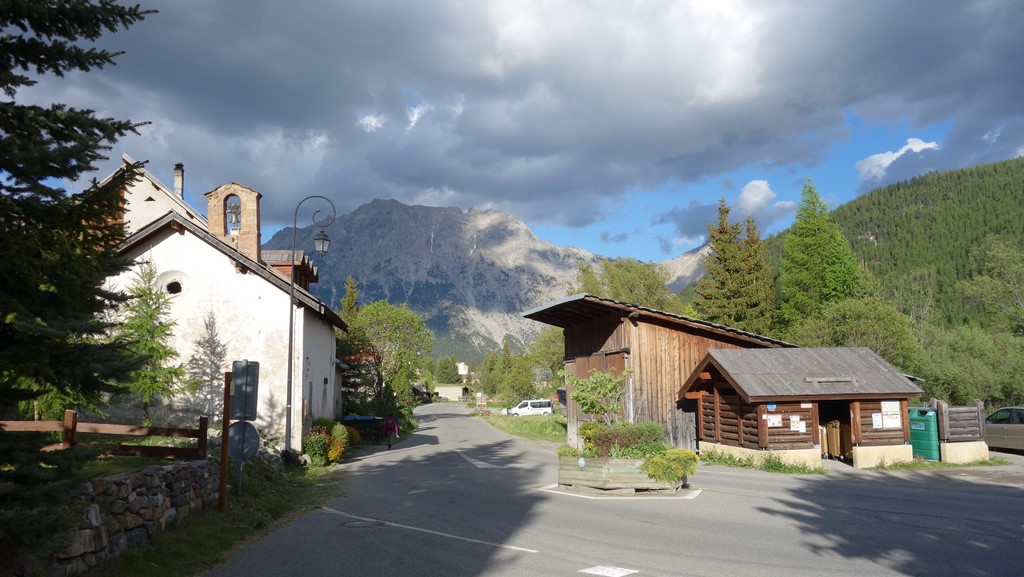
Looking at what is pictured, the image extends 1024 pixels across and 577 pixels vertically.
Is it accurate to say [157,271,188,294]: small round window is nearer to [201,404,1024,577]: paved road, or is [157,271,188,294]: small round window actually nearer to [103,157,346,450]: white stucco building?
[103,157,346,450]: white stucco building

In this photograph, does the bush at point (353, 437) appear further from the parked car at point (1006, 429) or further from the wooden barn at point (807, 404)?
the parked car at point (1006, 429)

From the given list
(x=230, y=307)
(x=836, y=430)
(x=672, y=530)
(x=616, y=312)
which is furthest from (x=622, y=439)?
(x=230, y=307)

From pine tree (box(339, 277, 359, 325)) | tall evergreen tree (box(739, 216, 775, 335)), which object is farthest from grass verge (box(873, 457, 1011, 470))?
pine tree (box(339, 277, 359, 325))

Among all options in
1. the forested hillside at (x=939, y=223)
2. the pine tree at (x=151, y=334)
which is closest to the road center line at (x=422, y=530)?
the pine tree at (x=151, y=334)

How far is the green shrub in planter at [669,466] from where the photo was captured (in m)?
15.6

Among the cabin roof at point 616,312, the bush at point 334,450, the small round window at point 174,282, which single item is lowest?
the bush at point 334,450

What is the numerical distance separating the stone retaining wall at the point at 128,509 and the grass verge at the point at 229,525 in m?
0.19

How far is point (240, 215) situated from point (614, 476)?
21.1m

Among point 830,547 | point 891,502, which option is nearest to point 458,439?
point 891,502

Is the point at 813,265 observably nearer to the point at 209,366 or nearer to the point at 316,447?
the point at 316,447

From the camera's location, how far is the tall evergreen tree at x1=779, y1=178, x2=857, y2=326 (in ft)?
179

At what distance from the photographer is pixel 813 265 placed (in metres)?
55.4

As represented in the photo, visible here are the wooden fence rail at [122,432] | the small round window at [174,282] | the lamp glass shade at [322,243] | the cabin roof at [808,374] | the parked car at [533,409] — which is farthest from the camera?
the parked car at [533,409]

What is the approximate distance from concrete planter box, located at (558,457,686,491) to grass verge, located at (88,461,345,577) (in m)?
6.10
